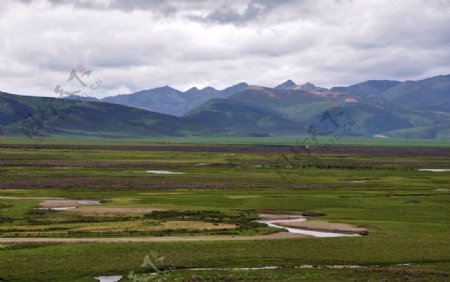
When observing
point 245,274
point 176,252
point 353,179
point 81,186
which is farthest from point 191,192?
point 245,274

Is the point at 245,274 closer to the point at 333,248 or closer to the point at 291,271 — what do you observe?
the point at 291,271

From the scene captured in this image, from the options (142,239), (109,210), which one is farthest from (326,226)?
(109,210)

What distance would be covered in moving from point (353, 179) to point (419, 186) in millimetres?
18577

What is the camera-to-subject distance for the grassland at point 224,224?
47.1 meters

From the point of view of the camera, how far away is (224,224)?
6869 cm

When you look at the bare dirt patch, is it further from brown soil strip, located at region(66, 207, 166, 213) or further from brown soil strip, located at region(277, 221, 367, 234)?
brown soil strip, located at region(277, 221, 367, 234)

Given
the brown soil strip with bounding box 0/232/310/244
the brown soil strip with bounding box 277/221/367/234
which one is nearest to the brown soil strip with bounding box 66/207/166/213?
the brown soil strip with bounding box 277/221/367/234

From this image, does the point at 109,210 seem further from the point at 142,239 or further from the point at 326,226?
the point at 326,226

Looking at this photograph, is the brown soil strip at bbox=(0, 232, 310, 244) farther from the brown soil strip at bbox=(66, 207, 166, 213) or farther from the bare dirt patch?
the brown soil strip at bbox=(66, 207, 166, 213)

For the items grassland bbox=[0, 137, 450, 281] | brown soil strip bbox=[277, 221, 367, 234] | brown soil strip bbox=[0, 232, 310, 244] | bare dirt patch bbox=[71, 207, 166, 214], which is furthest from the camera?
bare dirt patch bbox=[71, 207, 166, 214]

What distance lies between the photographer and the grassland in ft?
155

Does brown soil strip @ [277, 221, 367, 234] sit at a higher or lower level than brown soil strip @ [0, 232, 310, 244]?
lower

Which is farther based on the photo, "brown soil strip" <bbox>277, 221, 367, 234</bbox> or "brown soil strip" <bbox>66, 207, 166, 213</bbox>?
"brown soil strip" <bbox>66, 207, 166, 213</bbox>

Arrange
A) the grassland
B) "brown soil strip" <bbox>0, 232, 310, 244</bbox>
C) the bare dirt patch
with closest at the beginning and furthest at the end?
→ the grassland, "brown soil strip" <bbox>0, 232, 310, 244</bbox>, the bare dirt patch
